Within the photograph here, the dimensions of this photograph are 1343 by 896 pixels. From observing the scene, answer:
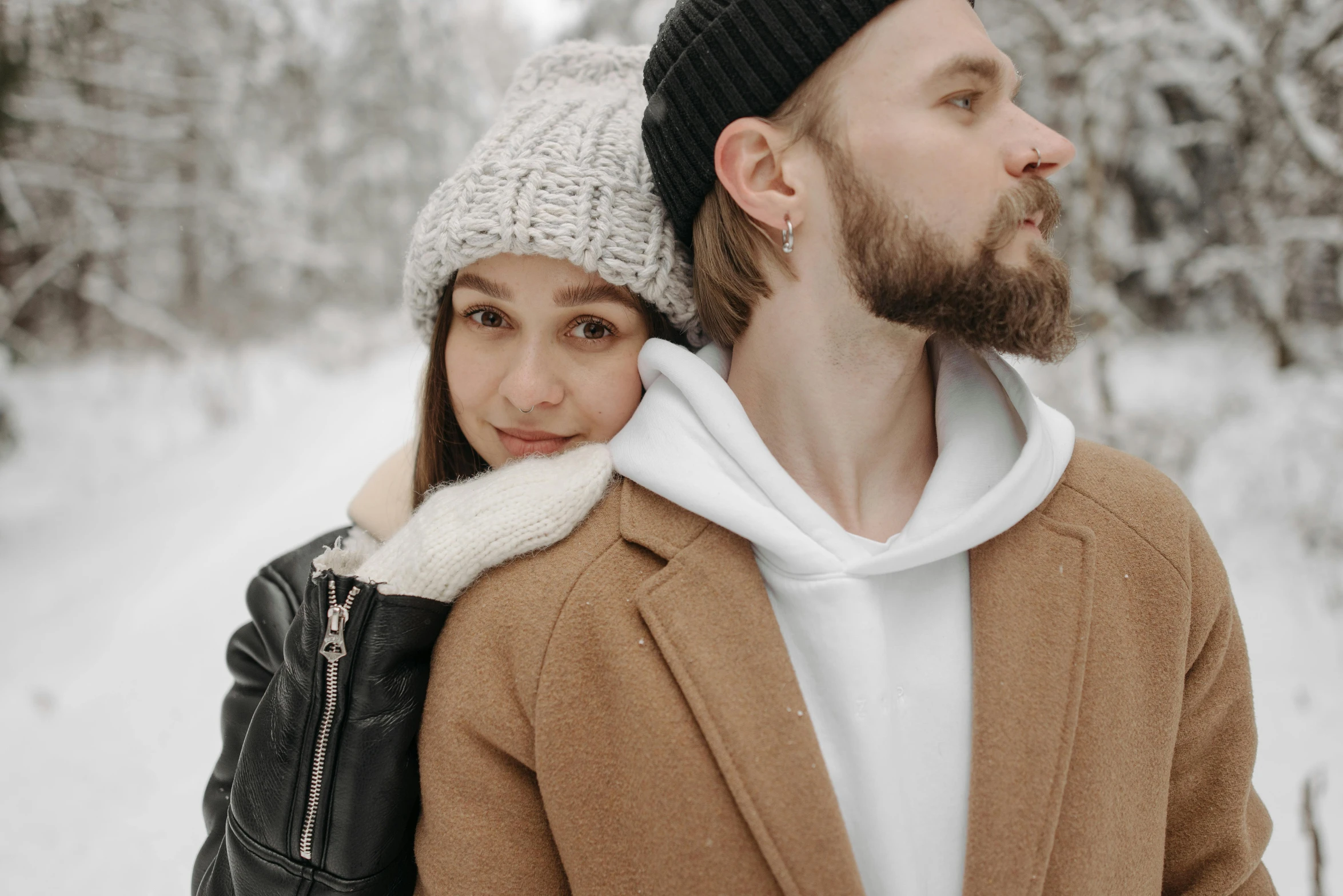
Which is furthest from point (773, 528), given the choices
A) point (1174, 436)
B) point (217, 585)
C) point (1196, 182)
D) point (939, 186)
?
point (1196, 182)

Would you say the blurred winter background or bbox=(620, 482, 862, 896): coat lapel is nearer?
bbox=(620, 482, 862, 896): coat lapel

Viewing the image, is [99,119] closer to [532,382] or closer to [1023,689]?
[532,382]

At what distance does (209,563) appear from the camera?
234 inches

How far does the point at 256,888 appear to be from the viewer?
1.66m

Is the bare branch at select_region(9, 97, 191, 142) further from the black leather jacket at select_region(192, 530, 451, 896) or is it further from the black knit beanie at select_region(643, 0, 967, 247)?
the black leather jacket at select_region(192, 530, 451, 896)

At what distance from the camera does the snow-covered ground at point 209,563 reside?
363 cm

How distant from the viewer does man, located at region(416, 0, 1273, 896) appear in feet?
4.92

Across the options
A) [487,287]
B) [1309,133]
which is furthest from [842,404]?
[1309,133]

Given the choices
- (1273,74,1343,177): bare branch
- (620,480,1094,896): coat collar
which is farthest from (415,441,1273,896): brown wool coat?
(1273,74,1343,177): bare branch

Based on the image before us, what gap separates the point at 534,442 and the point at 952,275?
1017 millimetres

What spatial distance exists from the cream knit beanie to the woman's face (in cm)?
5

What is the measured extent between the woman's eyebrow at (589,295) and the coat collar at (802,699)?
0.54 meters

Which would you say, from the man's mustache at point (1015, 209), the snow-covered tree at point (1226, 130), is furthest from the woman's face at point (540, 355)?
the snow-covered tree at point (1226, 130)

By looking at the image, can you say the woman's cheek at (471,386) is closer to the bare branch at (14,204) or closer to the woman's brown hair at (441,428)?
the woman's brown hair at (441,428)
